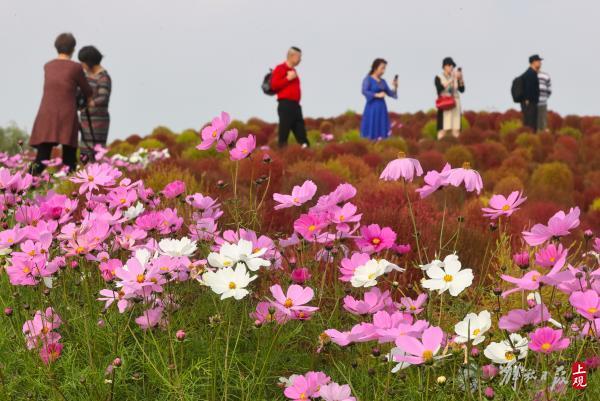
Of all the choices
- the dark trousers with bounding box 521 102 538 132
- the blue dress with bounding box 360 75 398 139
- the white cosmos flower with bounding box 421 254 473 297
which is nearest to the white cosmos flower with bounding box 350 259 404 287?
the white cosmos flower with bounding box 421 254 473 297

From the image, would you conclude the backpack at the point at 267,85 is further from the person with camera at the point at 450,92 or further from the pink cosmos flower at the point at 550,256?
the pink cosmos flower at the point at 550,256

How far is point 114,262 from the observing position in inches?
98.7

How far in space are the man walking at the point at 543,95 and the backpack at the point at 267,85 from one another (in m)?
7.26

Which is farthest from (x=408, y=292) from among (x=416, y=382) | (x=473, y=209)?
(x=473, y=209)

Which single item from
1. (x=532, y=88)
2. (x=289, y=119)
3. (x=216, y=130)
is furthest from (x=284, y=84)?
(x=216, y=130)

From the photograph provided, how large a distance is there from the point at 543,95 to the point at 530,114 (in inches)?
22.4

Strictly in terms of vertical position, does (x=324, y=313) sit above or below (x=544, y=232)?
below

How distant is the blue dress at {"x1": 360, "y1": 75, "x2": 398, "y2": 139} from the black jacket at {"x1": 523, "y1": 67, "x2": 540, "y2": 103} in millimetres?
3739

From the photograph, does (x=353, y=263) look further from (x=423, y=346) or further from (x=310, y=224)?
(x=423, y=346)

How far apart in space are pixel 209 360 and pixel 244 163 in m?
5.47

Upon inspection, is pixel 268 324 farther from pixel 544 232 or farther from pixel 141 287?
pixel 544 232

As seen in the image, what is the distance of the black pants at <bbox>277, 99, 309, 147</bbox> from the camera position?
12.8 metres

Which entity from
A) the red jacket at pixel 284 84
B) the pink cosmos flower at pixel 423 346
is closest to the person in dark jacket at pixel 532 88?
the red jacket at pixel 284 84

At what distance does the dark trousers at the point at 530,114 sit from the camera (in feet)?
58.5
